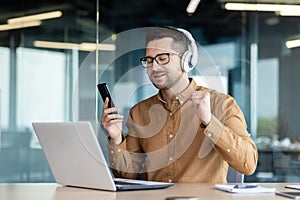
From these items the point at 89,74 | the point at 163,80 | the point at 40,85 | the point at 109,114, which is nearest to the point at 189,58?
the point at 163,80

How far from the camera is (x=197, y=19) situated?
579 cm

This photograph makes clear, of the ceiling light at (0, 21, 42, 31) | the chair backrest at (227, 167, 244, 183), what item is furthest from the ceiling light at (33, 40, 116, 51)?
the chair backrest at (227, 167, 244, 183)

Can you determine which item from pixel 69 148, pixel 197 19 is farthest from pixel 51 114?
pixel 69 148

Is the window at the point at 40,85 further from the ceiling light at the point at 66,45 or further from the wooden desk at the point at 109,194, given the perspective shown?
the wooden desk at the point at 109,194

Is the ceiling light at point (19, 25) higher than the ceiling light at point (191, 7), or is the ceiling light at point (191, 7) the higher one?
the ceiling light at point (191, 7)

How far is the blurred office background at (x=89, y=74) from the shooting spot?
209 inches

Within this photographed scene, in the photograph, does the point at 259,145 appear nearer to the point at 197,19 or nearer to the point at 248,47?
the point at 248,47

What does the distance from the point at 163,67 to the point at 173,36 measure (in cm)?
17

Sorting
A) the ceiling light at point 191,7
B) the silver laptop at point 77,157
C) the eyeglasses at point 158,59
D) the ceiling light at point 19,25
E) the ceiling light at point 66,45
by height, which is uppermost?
the ceiling light at point 191,7

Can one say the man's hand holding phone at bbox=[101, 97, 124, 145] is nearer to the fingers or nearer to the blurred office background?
the fingers

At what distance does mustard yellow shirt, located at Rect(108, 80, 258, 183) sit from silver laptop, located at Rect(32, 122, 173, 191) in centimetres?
24

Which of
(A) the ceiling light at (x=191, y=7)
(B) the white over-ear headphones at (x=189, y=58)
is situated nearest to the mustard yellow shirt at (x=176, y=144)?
(B) the white over-ear headphones at (x=189, y=58)

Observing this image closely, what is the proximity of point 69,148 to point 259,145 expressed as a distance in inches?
150

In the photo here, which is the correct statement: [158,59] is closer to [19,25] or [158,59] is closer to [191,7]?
[19,25]
